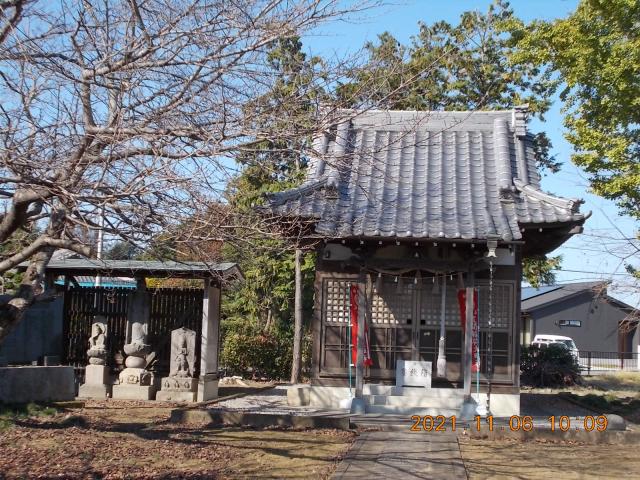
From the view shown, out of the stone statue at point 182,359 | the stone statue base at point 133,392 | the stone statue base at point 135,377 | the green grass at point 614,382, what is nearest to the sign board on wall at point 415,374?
the stone statue at point 182,359

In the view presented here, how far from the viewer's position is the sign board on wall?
1418 centimetres

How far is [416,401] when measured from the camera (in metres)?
14.0

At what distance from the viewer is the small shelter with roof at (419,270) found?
44.7ft

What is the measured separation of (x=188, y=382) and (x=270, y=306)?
1068 centimetres

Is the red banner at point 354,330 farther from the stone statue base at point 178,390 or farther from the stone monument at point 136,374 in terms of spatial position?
the stone monument at point 136,374

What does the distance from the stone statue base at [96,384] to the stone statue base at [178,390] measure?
48.4 inches

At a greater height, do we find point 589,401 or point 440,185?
point 440,185

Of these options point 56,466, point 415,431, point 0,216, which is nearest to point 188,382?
point 415,431

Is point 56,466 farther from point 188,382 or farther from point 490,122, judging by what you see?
point 490,122

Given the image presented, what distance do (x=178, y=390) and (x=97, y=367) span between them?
6.47 ft

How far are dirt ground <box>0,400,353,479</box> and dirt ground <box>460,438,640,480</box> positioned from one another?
6.01 feet


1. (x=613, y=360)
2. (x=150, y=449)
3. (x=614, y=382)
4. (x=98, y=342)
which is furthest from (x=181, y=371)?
(x=613, y=360)

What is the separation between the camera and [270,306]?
2692cm

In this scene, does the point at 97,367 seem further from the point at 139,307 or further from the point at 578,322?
the point at 578,322
